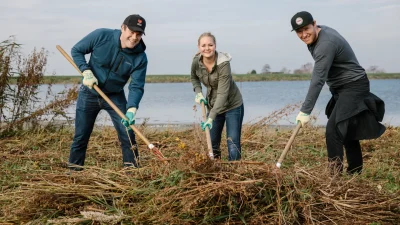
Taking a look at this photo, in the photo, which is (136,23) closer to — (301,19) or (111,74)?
(111,74)

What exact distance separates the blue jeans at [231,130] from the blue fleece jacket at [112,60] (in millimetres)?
789

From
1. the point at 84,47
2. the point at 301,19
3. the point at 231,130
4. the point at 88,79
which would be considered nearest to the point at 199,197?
the point at 231,130

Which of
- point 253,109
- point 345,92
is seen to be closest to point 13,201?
point 345,92

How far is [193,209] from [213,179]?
34cm

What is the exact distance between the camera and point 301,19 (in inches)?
173

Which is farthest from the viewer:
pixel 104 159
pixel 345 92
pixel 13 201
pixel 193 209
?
pixel 104 159

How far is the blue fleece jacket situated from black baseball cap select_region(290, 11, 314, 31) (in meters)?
1.43

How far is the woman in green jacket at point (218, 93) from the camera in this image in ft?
15.9

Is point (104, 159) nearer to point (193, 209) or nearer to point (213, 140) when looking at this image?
point (213, 140)

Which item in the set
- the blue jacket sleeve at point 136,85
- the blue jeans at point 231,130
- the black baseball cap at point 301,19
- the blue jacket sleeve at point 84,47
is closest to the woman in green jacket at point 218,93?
the blue jeans at point 231,130

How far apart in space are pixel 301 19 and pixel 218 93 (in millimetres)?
1035

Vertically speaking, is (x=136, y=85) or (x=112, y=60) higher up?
(x=112, y=60)

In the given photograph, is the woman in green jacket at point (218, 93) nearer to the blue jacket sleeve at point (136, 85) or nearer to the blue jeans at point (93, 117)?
the blue jacket sleeve at point (136, 85)

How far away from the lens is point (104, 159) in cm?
654
